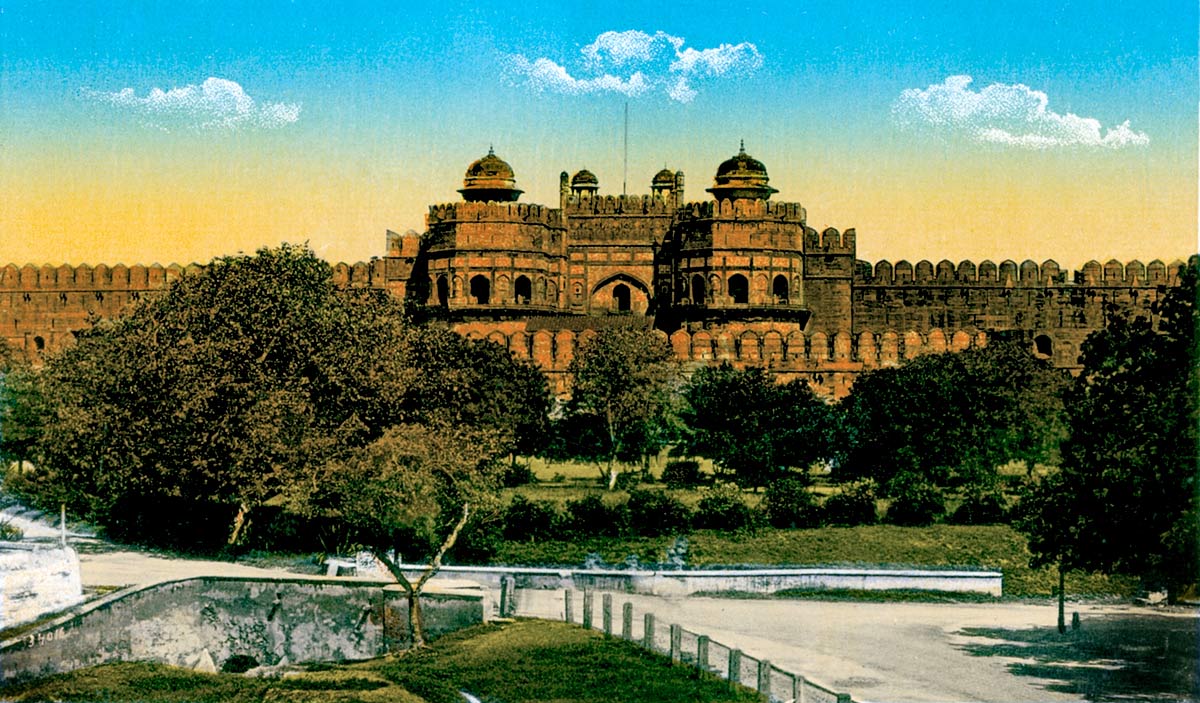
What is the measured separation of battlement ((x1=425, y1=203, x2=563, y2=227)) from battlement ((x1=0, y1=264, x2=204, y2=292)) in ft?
41.7

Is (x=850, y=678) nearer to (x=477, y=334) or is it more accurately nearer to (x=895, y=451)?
(x=895, y=451)

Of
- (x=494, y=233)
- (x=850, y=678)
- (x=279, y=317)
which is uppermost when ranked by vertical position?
(x=494, y=233)

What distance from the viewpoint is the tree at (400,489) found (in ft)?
89.2

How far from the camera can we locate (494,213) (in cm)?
5188

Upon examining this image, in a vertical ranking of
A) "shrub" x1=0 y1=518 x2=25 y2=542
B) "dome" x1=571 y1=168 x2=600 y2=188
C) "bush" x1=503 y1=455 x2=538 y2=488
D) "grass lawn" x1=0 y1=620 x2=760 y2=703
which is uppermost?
"dome" x1=571 y1=168 x2=600 y2=188

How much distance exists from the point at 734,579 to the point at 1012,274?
3214cm

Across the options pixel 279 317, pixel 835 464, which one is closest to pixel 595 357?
pixel 835 464

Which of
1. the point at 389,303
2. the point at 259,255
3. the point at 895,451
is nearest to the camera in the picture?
the point at 259,255

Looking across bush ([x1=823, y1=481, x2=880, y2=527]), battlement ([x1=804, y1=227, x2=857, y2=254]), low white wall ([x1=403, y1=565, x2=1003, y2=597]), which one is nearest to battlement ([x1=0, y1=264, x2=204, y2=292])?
battlement ([x1=804, y1=227, x2=857, y2=254])

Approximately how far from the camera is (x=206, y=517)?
29844 mm

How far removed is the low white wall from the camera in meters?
26.7

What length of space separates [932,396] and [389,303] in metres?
12.2

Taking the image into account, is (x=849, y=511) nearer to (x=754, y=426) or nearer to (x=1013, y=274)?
(x=754, y=426)

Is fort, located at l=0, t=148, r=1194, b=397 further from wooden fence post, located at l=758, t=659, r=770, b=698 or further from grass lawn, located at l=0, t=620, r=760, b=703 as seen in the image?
wooden fence post, located at l=758, t=659, r=770, b=698
